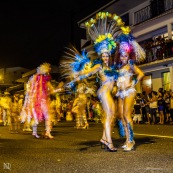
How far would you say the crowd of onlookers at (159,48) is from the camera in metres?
22.9

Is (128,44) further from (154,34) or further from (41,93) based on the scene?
(154,34)

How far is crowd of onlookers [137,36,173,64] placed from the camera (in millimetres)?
22945

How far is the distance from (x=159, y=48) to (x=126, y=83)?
731 inches

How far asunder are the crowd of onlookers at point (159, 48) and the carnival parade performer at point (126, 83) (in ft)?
54.9

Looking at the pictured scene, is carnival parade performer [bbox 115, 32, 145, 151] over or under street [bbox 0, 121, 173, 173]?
over

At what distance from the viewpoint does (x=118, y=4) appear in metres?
29.2

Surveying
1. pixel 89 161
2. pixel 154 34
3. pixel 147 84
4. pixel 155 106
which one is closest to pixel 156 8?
pixel 154 34

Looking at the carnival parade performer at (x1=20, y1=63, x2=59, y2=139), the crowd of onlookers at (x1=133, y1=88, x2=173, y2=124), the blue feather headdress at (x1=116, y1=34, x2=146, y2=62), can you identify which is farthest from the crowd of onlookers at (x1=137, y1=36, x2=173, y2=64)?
the blue feather headdress at (x1=116, y1=34, x2=146, y2=62)

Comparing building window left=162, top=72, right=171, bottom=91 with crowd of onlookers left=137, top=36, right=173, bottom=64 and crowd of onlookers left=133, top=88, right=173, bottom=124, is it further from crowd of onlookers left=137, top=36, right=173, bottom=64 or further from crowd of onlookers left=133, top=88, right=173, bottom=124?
crowd of onlookers left=133, top=88, right=173, bottom=124

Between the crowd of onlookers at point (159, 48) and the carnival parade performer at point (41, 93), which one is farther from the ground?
the crowd of onlookers at point (159, 48)

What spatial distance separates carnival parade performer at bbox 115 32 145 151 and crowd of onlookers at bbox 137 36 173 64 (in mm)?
16736

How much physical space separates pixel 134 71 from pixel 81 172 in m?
2.80

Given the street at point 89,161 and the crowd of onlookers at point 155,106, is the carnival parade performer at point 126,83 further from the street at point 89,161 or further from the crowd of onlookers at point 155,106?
the crowd of onlookers at point 155,106

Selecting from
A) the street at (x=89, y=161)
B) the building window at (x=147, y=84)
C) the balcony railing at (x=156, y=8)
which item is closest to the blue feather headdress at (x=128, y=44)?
the street at (x=89, y=161)
